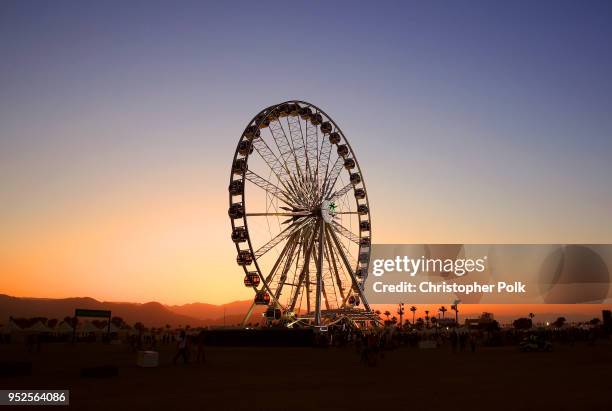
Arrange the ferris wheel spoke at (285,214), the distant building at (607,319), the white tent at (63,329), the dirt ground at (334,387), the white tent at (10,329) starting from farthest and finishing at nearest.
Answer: the white tent at (63,329) → the distant building at (607,319) → the white tent at (10,329) → the ferris wheel spoke at (285,214) → the dirt ground at (334,387)

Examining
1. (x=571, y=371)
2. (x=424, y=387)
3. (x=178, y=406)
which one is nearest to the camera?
(x=178, y=406)

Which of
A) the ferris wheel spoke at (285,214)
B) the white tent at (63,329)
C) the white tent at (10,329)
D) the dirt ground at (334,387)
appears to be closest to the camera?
the dirt ground at (334,387)

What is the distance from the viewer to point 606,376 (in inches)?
779

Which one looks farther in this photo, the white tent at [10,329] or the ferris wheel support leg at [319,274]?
the white tent at [10,329]

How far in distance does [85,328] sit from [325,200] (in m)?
34.6

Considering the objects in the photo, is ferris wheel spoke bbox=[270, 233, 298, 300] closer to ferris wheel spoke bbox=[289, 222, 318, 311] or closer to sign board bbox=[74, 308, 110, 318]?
ferris wheel spoke bbox=[289, 222, 318, 311]

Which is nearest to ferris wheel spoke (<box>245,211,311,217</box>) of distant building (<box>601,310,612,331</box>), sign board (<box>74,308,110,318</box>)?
sign board (<box>74,308,110,318</box>)

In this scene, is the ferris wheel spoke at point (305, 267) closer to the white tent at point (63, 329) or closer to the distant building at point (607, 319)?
the white tent at point (63, 329)

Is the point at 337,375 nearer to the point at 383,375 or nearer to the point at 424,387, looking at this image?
the point at 383,375

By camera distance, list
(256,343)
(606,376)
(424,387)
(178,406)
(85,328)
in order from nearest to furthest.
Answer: (178,406) → (424,387) → (606,376) → (256,343) → (85,328)

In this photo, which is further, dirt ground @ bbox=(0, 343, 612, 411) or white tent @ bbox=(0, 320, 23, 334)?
white tent @ bbox=(0, 320, 23, 334)

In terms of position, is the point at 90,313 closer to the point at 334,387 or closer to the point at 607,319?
the point at 334,387

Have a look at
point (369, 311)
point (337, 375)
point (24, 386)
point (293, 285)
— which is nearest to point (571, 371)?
point (337, 375)

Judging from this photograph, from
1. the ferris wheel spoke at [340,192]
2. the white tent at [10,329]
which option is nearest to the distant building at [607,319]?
the ferris wheel spoke at [340,192]
